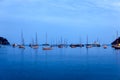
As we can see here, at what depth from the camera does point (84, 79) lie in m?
34.7

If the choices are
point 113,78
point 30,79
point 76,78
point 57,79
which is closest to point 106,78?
point 113,78

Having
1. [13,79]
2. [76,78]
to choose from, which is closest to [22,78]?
[13,79]

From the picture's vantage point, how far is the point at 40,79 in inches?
1364

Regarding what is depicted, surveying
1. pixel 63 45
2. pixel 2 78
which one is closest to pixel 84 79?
pixel 2 78

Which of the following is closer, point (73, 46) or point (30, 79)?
point (30, 79)

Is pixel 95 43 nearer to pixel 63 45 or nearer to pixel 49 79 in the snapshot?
pixel 63 45

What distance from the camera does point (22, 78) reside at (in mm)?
35844

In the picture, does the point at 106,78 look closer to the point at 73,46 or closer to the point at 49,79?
the point at 49,79

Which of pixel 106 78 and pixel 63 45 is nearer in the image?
pixel 106 78

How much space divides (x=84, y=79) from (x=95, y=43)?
15135cm

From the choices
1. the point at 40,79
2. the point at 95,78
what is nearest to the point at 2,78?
the point at 40,79

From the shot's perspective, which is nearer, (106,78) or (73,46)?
(106,78)

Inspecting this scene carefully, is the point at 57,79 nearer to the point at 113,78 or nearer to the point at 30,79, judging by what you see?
the point at 30,79

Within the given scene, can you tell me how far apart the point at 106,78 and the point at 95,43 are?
493ft
